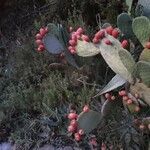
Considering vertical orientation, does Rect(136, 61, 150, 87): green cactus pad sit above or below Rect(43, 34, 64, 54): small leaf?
above

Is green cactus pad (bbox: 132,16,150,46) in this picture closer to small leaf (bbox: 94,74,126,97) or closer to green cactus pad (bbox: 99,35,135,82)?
green cactus pad (bbox: 99,35,135,82)

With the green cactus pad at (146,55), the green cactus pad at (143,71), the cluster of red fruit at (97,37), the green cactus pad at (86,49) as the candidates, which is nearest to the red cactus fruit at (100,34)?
the cluster of red fruit at (97,37)

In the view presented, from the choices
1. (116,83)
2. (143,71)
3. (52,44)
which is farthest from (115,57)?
(52,44)

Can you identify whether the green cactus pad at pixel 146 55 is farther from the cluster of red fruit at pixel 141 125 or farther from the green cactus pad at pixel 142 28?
the cluster of red fruit at pixel 141 125

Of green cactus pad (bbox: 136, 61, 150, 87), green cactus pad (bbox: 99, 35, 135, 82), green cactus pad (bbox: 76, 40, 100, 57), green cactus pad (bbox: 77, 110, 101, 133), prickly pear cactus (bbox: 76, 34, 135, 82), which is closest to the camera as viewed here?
green cactus pad (bbox: 136, 61, 150, 87)

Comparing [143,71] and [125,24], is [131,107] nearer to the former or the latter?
[143,71]

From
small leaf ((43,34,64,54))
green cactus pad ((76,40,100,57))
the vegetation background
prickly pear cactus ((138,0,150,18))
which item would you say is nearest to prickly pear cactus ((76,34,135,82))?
green cactus pad ((76,40,100,57))
